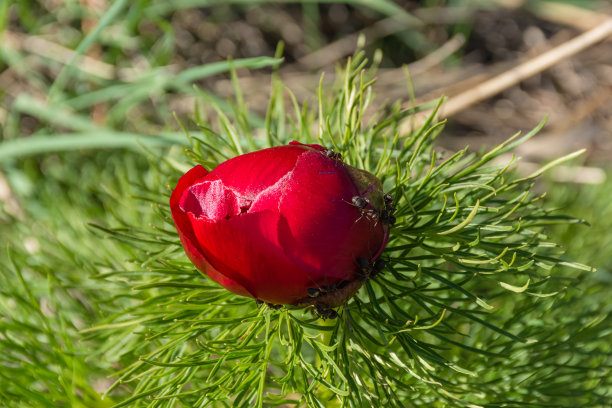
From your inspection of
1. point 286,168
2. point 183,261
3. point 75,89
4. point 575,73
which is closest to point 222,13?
point 75,89

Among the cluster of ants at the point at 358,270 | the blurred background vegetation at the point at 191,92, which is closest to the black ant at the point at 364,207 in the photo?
the cluster of ants at the point at 358,270

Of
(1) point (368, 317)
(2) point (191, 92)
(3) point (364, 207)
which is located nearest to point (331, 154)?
(3) point (364, 207)

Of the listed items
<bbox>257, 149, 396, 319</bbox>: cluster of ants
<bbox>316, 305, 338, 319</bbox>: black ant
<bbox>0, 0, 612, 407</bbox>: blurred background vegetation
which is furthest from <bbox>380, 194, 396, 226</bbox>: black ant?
<bbox>0, 0, 612, 407</bbox>: blurred background vegetation

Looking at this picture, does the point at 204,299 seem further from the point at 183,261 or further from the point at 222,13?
the point at 222,13

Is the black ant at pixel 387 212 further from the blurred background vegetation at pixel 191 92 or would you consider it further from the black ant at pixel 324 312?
the blurred background vegetation at pixel 191 92

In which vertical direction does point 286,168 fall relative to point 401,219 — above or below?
above

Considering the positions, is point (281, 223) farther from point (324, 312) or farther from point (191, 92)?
point (191, 92)
